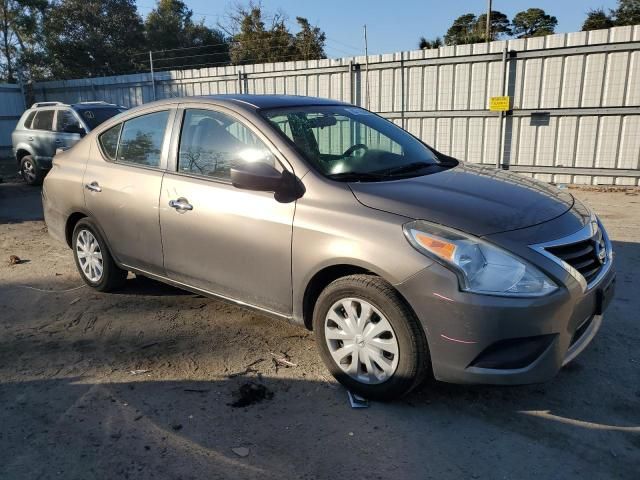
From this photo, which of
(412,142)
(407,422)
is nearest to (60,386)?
(407,422)

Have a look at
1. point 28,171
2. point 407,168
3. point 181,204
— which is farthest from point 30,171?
point 407,168

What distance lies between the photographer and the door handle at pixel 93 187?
14.5 feet

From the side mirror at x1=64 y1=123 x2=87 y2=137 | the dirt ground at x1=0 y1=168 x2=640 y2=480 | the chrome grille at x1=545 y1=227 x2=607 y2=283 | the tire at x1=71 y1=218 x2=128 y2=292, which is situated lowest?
the dirt ground at x1=0 y1=168 x2=640 y2=480

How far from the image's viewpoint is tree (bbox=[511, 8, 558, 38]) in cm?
3518

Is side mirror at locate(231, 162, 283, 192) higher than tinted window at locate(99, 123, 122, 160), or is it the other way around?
tinted window at locate(99, 123, 122, 160)

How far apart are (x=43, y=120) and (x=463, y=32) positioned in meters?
28.9

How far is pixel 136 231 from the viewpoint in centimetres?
411

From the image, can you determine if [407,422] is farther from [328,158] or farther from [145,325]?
[145,325]

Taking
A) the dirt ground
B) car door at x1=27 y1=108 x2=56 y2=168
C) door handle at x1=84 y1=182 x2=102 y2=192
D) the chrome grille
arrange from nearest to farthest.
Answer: the dirt ground → the chrome grille → door handle at x1=84 y1=182 x2=102 y2=192 → car door at x1=27 y1=108 x2=56 y2=168

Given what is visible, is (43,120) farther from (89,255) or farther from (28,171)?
(89,255)

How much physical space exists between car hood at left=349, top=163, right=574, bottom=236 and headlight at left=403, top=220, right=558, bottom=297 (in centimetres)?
11

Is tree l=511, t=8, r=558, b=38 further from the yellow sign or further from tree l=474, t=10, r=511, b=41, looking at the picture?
the yellow sign

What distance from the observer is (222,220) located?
137 inches

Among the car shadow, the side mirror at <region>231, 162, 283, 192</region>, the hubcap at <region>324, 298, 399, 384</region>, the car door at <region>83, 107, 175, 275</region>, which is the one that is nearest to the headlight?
the hubcap at <region>324, 298, 399, 384</region>
